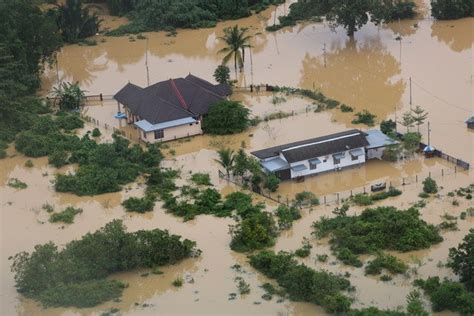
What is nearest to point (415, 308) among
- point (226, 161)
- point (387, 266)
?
point (387, 266)

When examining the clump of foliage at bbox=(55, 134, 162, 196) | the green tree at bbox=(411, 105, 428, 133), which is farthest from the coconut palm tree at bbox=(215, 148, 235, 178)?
the green tree at bbox=(411, 105, 428, 133)

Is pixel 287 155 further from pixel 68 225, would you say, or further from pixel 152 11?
pixel 152 11

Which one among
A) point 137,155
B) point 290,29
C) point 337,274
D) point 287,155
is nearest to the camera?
point 337,274

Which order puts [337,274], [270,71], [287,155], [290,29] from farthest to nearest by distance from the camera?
[290,29]
[270,71]
[287,155]
[337,274]

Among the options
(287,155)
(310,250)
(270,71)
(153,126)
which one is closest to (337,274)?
(310,250)

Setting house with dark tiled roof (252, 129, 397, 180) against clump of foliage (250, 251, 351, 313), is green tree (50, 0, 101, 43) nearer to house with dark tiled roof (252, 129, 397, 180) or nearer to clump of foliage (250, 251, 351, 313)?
house with dark tiled roof (252, 129, 397, 180)
